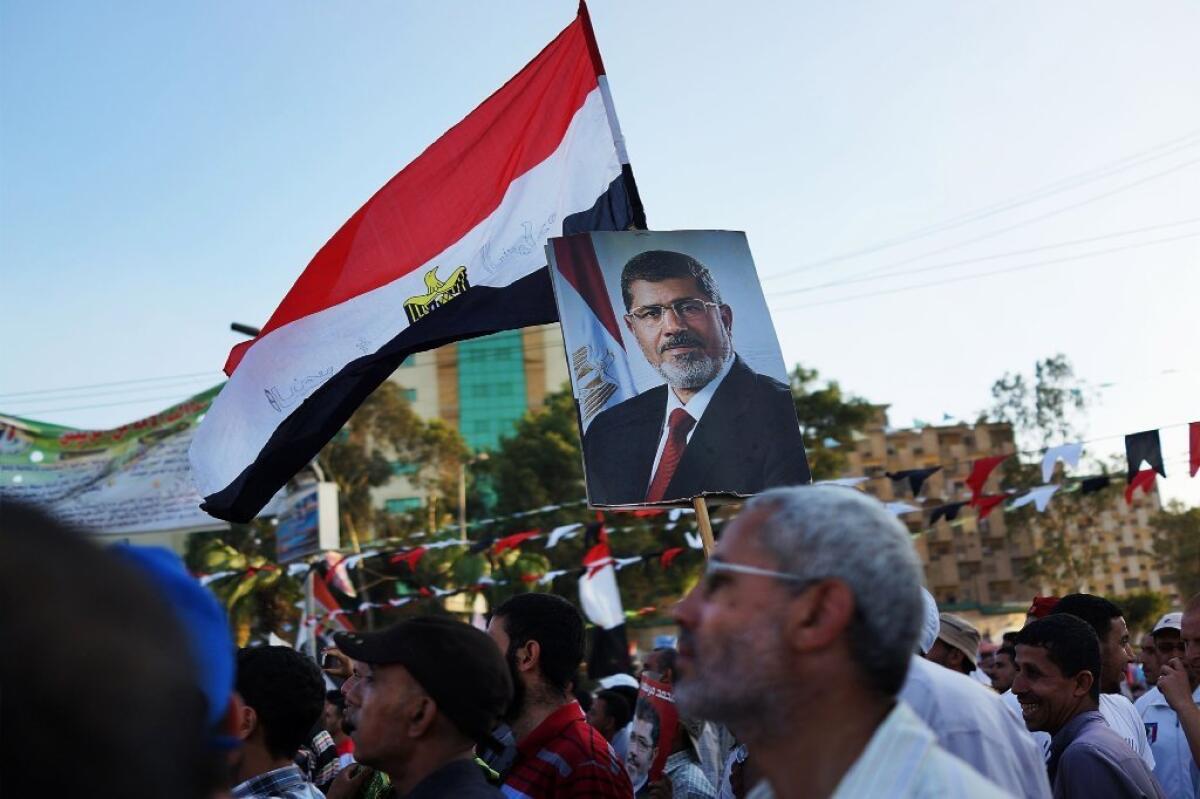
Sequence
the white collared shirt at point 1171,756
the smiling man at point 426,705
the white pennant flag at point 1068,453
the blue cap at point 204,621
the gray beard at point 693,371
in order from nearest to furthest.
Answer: the blue cap at point 204,621, the smiling man at point 426,705, the gray beard at point 693,371, the white collared shirt at point 1171,756, the white pennant flag at point 1068,453

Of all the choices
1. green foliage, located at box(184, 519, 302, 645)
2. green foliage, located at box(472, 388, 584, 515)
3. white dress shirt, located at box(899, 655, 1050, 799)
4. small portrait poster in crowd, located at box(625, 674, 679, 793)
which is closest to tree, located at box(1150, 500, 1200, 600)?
green foliage, located at box(472, 388, 584, 515)

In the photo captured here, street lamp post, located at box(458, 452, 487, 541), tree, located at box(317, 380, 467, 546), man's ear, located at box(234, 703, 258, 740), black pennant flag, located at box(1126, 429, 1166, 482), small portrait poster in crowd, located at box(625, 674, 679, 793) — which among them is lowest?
street lamp post, located at box(458, 452, 487, 541)

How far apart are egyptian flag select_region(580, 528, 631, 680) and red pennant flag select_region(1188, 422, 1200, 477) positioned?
301 inches

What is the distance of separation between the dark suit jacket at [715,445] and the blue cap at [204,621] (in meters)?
3.07

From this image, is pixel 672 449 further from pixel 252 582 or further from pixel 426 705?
pixel 252 582

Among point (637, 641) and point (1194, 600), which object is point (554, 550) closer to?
point (637, 641)

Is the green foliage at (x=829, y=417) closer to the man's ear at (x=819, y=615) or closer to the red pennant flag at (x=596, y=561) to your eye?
the red pennant flag at (x=596, y=561)

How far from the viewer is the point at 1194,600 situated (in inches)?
235

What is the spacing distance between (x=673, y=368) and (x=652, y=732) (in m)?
2.03

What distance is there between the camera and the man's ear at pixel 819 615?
205 cm

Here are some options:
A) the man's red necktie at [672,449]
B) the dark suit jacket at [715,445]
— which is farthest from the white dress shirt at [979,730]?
the man's red necktie at [672,449]

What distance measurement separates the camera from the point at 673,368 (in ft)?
15.5

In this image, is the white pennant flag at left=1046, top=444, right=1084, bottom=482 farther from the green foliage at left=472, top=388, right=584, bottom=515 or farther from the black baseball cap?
the green foliage at left=472, top=388, right=584, bottom=515

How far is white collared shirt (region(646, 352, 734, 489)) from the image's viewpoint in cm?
457
